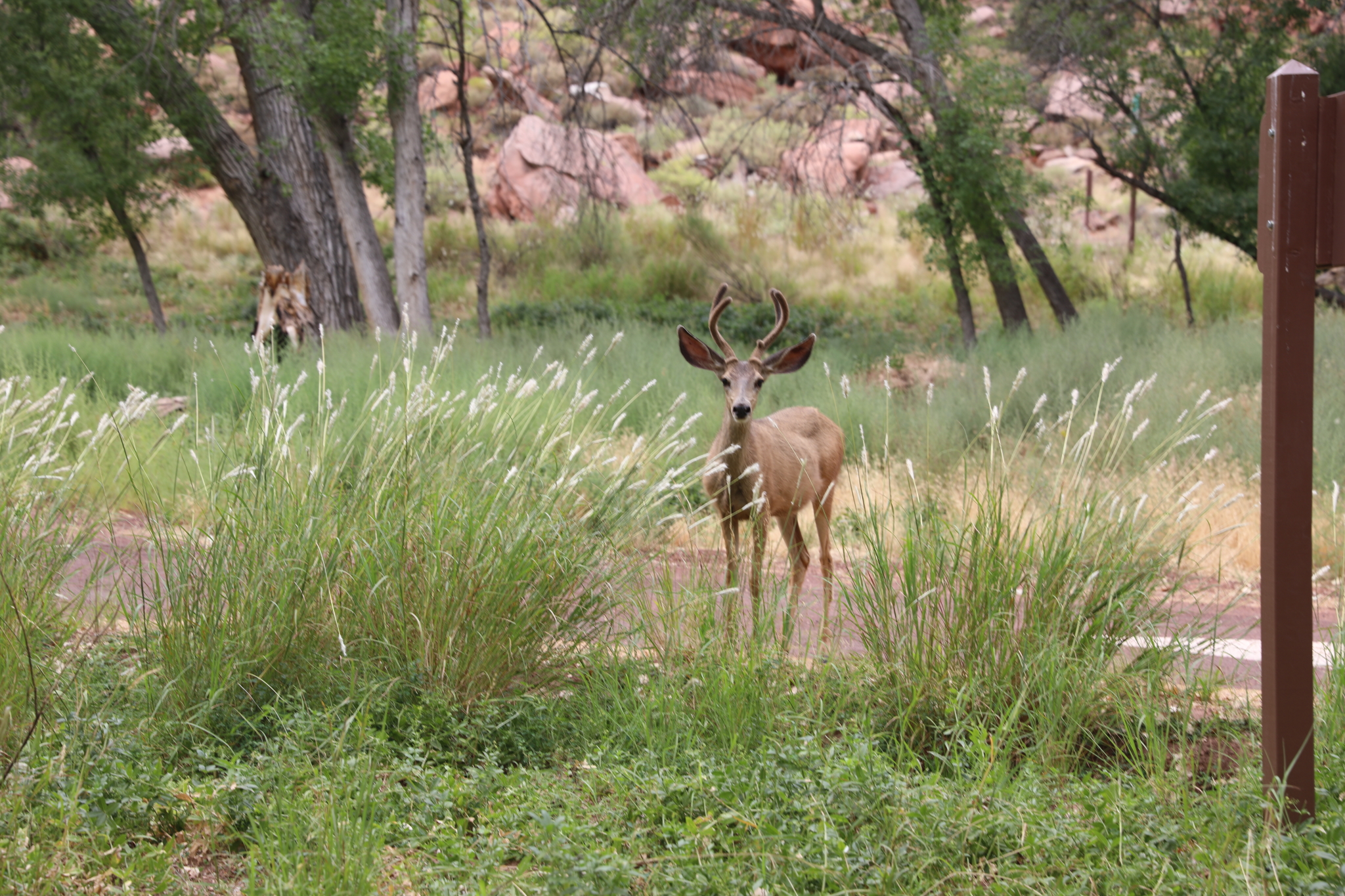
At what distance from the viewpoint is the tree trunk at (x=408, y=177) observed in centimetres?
1335

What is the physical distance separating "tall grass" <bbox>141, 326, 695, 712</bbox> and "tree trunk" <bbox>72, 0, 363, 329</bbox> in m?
10.4

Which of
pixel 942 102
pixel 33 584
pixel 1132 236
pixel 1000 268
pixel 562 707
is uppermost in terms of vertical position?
pixel 942 102

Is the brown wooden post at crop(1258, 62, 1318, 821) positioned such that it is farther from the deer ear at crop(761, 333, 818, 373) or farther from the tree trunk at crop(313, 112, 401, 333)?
the tree trunk at crop(313, 112, 401, 333)

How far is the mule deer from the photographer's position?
17.9ft

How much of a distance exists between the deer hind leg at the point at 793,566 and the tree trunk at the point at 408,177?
804 cm

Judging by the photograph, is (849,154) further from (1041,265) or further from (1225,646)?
(1225,646)

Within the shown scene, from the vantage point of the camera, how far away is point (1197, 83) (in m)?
14.3

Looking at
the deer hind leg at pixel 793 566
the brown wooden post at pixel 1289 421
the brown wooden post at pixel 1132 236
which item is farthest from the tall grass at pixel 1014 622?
the brown wooden post at pixel 1132 236

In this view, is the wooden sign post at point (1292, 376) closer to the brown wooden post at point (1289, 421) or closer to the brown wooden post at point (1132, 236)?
the brown wooden post at point (1289, 421)

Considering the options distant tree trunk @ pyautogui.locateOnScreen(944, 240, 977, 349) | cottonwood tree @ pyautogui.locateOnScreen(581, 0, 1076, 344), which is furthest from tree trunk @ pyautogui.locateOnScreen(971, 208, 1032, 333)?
distant tree trunk @ pyautogui.locateOnScreen(944, 240, 977, 349)

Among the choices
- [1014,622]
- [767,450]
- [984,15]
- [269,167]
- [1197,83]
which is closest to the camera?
[1014,622]

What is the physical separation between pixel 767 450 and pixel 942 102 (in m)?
9.25

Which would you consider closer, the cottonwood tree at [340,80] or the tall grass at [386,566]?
the tall grass at [386,566]

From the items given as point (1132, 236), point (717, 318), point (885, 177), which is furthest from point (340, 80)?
point (885, 177)
